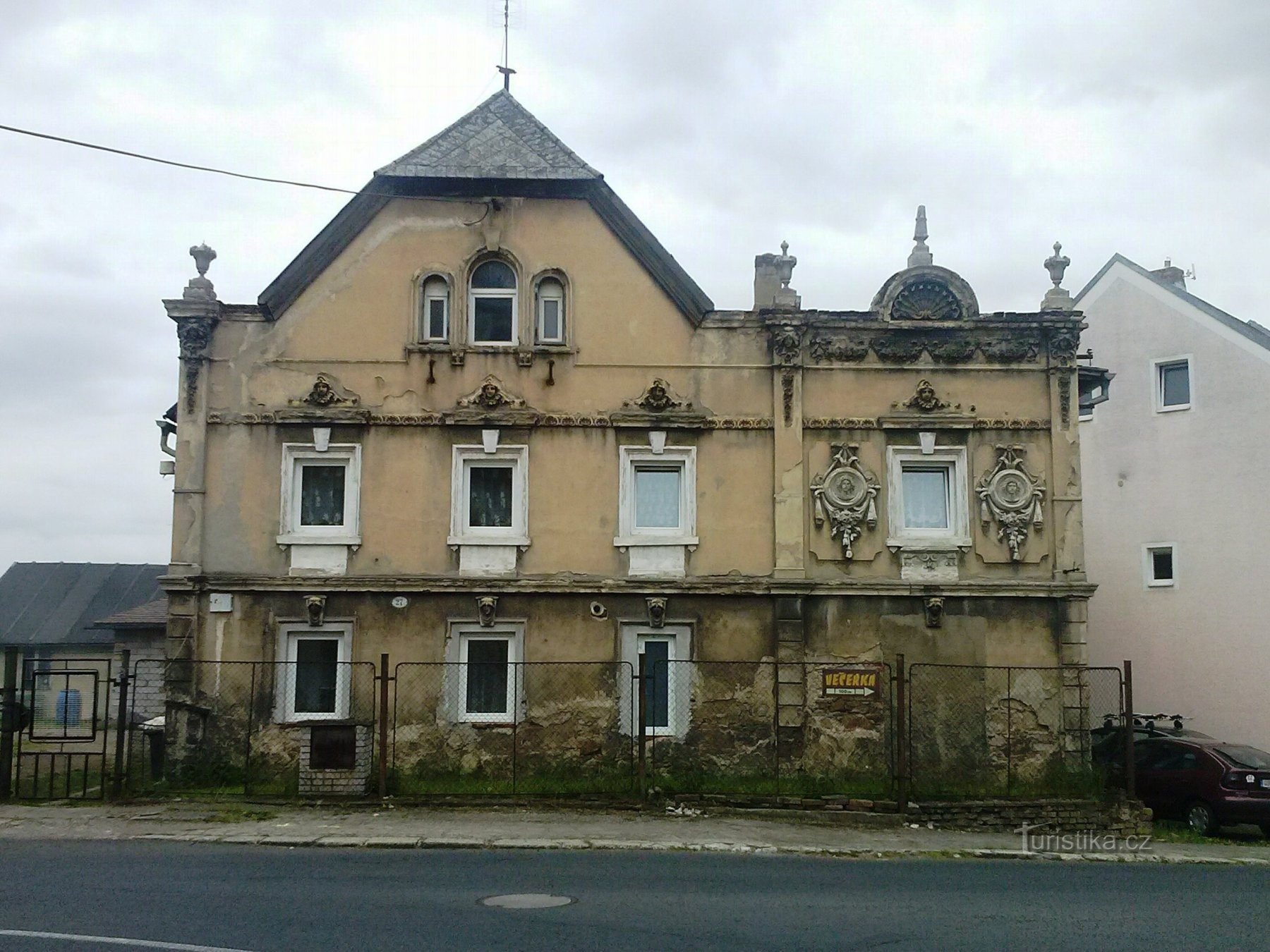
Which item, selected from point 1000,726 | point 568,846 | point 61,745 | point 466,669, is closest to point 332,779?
point 466,669

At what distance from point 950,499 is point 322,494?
10009 millimetres

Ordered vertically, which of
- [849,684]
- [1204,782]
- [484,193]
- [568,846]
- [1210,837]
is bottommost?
[1210,837]

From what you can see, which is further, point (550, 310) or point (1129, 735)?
point (550, 310)

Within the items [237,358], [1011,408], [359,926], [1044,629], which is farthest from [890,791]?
[237,358]

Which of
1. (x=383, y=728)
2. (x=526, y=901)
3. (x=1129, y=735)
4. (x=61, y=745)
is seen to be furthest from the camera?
(x=61, y=745)

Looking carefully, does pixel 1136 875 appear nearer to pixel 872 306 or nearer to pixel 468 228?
pixel 872 306

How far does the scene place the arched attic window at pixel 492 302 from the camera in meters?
19.8

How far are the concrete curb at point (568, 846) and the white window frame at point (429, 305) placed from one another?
27.4ft

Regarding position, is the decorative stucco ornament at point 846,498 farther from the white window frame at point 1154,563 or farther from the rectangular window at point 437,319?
the white window frame at point 1154,563

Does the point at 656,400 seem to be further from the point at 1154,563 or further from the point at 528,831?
the point at 1154,563

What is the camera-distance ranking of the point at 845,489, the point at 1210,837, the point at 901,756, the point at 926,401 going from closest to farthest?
the point at 901,756 → the point at 1210,837 → the point at 845,489 → the point at 926,401

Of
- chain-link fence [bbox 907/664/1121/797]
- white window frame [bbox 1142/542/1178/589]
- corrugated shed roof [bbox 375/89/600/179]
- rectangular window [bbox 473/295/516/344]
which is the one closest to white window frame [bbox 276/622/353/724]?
rectangular window [bbox 473/295/516/344]

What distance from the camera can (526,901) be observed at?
34.6 feet

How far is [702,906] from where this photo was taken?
1041cm
